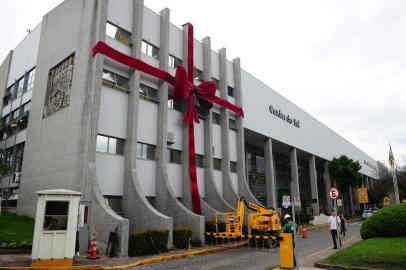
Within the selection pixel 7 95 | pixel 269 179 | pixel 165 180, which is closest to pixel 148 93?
pixel 165 180

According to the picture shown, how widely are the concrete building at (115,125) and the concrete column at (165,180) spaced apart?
64mm

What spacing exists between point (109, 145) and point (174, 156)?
224 inches

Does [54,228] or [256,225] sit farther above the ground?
[54,228]

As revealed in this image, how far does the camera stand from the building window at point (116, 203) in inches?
765

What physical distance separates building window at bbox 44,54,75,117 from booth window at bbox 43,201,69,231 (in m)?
8.84

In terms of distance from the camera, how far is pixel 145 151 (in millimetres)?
22000

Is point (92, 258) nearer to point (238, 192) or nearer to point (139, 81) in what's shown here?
point (139, 81)

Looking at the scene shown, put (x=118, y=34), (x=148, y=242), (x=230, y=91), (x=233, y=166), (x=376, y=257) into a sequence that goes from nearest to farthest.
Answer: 1. (x=376, y=257)
2. (x=148, y=242)
3. (x=118, y=34)
4. (x=233, y=166)
5. (x=230, y=91)

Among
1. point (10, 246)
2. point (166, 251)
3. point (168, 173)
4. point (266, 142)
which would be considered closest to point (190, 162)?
point (168, 173)

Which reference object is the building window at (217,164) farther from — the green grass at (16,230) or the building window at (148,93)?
the green grass at (16,230)

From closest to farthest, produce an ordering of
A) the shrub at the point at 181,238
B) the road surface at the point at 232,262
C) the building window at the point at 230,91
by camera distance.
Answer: the road surface at the point at 232,262 → the shrub at the point at 181,238 → the building window at the point at 230,91

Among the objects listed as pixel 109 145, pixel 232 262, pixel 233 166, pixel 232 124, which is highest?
pixel 232 124

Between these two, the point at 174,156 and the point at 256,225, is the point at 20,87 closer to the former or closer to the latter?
the point at 174,156

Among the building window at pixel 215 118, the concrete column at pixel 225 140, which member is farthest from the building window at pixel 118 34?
the concrete column at pixel 225 140
